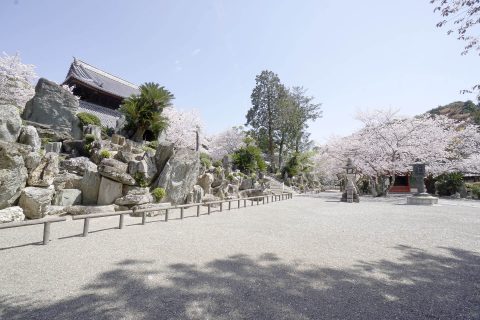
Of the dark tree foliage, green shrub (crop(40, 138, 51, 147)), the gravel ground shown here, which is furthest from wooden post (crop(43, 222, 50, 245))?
the dark tree foliage

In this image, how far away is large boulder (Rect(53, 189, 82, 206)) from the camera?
31.1ft

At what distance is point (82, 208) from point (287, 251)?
8.56 m

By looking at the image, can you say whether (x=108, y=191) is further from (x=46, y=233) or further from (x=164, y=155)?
(x=46, y=233)

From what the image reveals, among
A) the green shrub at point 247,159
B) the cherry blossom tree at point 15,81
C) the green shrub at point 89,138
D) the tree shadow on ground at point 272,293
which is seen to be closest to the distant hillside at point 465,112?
the green shrub at point 247,159

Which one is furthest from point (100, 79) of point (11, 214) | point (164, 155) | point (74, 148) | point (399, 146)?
point (399, 146)

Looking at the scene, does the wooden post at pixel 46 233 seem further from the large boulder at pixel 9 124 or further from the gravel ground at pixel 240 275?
the large boulder at pixel 9 124

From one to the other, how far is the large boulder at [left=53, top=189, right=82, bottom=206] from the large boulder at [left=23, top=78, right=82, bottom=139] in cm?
822

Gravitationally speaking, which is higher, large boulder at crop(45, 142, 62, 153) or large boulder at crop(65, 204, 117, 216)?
large boulder at crop(45, 142, 62, 153)

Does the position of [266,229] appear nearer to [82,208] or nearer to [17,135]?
[82,208]

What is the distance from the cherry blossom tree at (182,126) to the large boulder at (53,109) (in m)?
10.8

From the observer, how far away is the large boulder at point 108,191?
10156 mm

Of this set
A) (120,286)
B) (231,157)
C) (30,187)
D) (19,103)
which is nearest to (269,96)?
(231,157)

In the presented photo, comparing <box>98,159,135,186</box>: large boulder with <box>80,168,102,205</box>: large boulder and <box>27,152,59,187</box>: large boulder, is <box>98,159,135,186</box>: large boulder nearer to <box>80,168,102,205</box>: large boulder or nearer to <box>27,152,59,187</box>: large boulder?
<box>80,168,102,205</box>: large boulder

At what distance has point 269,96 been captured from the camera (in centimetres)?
3384
